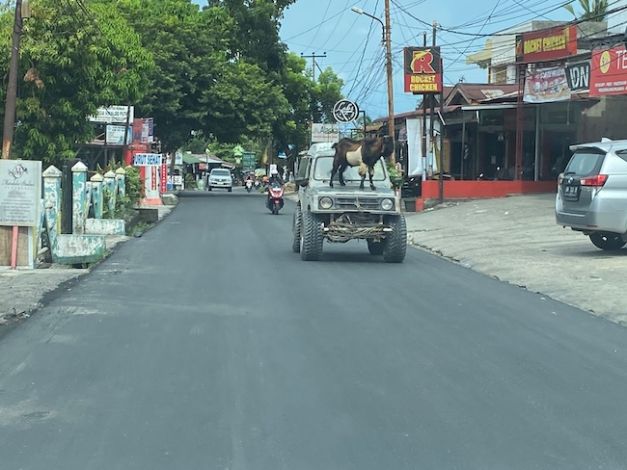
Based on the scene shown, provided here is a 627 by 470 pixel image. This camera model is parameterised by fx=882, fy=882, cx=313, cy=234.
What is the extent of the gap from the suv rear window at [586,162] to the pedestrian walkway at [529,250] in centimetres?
155

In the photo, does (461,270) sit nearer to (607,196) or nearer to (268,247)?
(607,196)

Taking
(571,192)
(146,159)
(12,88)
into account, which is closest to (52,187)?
(12,88)

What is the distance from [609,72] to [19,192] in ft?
59.6

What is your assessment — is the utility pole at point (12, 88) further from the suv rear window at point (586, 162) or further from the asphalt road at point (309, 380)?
the suv rear window at point (586, 162)

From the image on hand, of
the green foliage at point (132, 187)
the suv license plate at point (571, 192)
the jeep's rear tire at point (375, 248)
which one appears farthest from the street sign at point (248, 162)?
the suv license plate at point (571, 192)

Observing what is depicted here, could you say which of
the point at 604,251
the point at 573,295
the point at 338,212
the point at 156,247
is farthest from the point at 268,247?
the point at 573,295

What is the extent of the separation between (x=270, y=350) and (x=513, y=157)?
29.8m

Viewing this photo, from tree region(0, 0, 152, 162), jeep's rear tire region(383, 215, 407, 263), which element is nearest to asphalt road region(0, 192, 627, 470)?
jeep's rear tire region(383, 215, 407, 263)

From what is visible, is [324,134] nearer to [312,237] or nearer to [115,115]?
[115,115]

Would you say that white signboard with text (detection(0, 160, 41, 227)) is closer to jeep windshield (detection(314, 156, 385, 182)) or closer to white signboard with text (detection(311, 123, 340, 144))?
jeep windshield (detection(314, 156, 385, 182))

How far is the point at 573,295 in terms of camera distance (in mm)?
12195

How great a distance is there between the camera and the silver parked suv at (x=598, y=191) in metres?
15.2

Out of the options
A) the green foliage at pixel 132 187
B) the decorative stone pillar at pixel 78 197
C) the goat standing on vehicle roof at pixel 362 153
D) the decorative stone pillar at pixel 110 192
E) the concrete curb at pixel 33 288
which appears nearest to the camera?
the concrete curb at pixel 33 288

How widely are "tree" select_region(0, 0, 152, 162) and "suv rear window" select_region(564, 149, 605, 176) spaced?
15226 mm
